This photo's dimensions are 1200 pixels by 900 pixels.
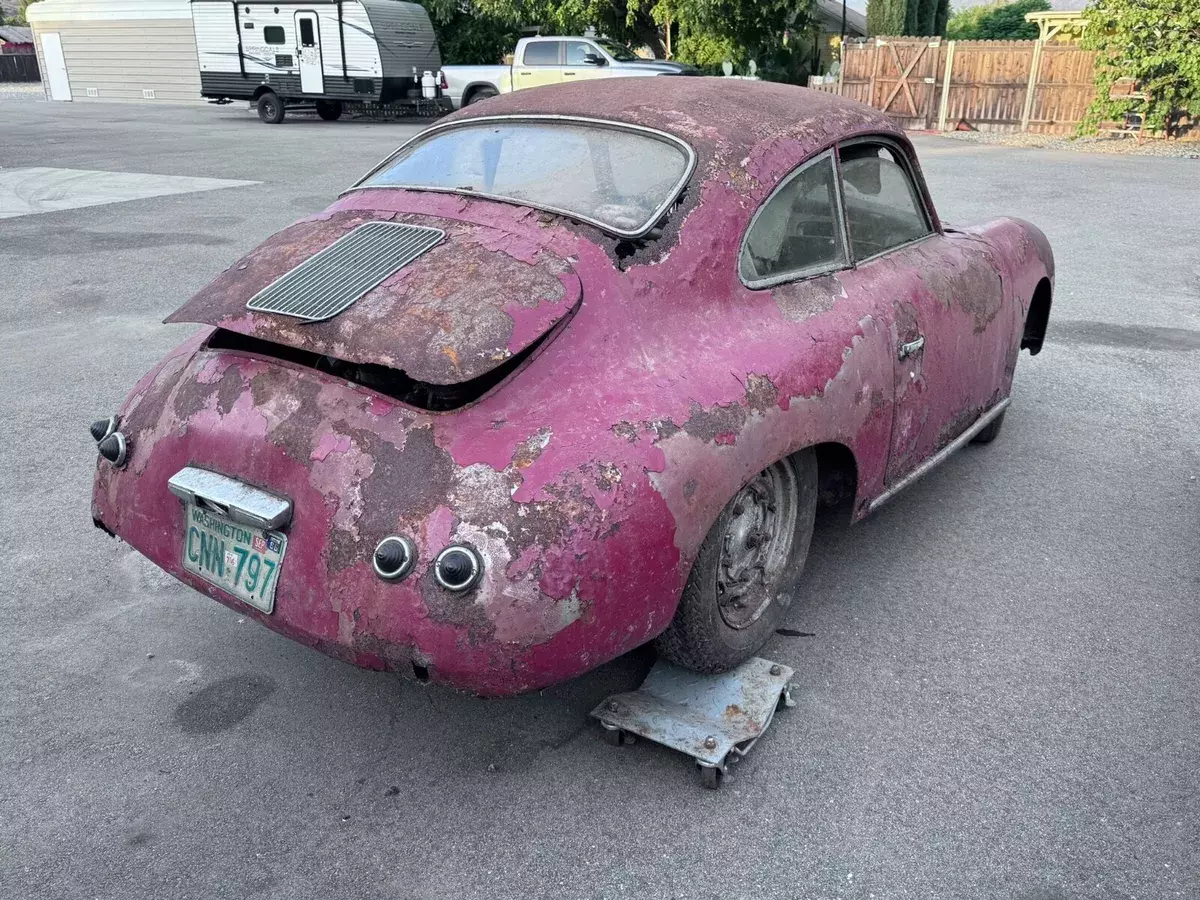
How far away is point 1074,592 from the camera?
3510 millimetres

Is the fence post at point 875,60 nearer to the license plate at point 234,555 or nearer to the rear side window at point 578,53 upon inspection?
the rear side window at point 578,53

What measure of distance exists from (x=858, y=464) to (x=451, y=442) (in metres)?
1.45

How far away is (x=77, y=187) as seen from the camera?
12.2 metres

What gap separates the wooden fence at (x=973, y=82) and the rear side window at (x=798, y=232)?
1824cm

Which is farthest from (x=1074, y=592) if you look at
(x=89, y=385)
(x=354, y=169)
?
(x=354, y=169)

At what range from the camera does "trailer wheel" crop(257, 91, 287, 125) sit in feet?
75.0

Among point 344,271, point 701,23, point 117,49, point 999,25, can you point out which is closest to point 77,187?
point 344,271

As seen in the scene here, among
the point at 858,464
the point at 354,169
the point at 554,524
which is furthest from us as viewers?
the point at 354,169

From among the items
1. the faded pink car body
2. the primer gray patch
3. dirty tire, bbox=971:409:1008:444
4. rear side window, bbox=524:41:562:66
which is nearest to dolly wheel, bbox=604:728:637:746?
the faded pink car body

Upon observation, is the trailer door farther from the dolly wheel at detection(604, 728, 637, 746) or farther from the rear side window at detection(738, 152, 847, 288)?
the dolly wheel at detection(604, 728, 637, 746)

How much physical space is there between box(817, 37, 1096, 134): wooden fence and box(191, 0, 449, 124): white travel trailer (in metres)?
9.82

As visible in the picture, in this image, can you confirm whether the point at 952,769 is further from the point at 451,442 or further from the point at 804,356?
the point at 451,442

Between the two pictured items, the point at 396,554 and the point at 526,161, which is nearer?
the point at 396,554

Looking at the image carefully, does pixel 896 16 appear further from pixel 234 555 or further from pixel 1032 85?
pixel 234 555
